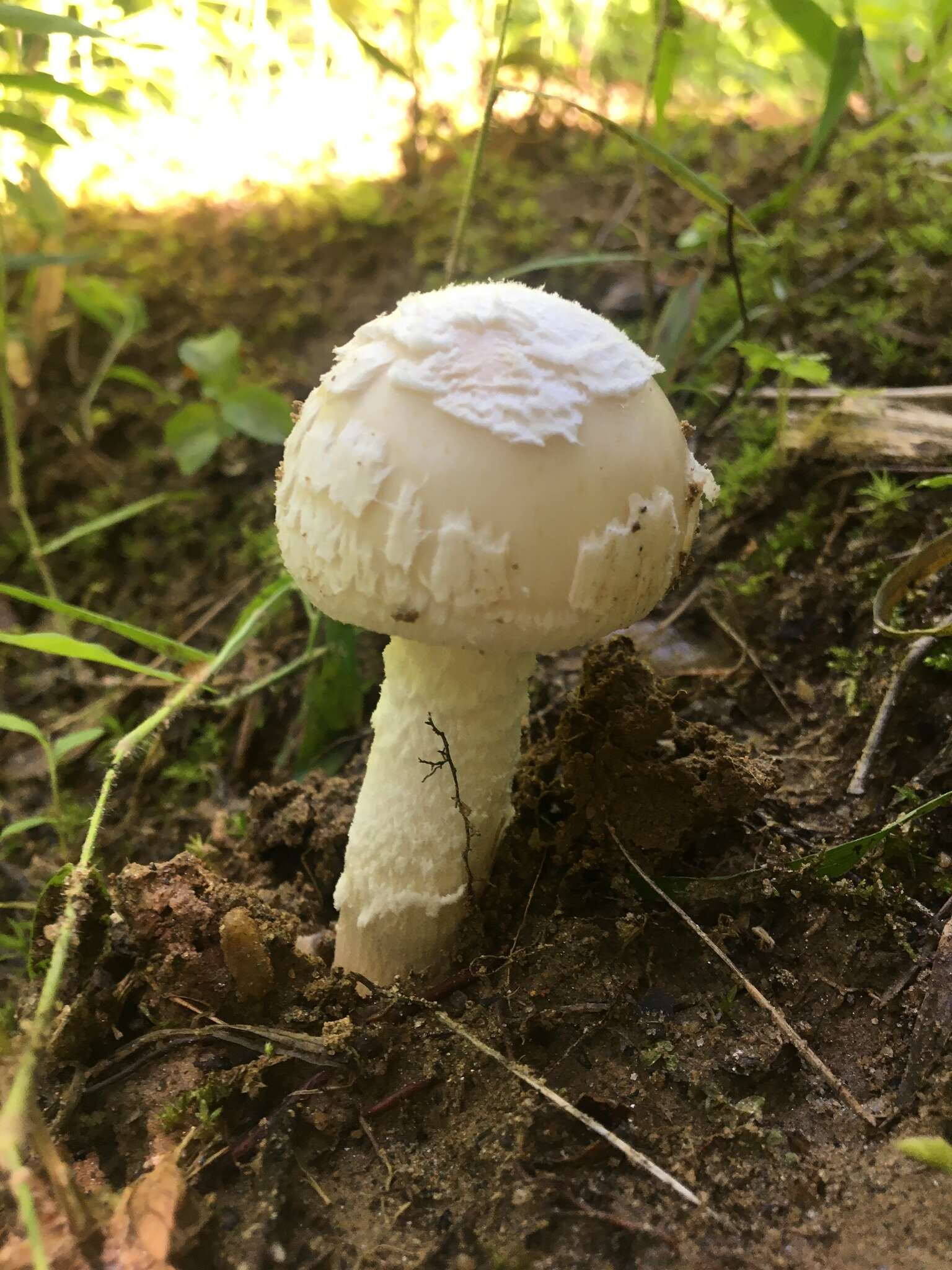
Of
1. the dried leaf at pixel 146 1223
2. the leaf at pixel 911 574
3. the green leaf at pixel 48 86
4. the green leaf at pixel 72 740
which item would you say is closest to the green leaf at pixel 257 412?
the green leaf at pixel 48 86

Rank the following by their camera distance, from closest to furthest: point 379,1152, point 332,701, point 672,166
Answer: point 379,1152 < point 672,166 < point 332,701

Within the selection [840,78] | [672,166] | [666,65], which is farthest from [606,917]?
[666,65]

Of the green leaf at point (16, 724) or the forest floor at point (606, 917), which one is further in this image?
the green leaf at point (16, 724)

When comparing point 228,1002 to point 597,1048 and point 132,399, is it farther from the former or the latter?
point 132,399

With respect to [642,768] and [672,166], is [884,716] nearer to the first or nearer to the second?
[642,768]


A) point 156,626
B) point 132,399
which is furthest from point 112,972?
point 132,399

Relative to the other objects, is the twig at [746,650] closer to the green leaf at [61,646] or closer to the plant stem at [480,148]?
the plant stem at [480,148]

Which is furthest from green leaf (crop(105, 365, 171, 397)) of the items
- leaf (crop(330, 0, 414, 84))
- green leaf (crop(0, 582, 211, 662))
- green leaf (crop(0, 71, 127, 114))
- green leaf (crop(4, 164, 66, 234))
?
green leaf (crop(0, 582, 211, 662))
